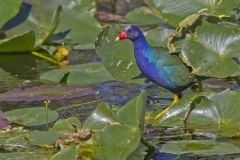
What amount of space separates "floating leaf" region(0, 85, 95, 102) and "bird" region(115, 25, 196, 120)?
0.41 m

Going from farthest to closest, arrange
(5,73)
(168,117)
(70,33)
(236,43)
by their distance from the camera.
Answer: (70,33)
(5,73)
(236,43)
(168,117)

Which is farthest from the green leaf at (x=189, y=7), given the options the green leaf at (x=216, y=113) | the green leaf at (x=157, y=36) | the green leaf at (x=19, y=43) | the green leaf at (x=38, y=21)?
the green leaf at (x=38, y=21)

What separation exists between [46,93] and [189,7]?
885 millimetres

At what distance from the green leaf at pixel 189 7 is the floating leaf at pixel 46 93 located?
1.96 ft

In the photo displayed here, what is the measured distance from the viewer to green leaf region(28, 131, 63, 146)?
2939mm

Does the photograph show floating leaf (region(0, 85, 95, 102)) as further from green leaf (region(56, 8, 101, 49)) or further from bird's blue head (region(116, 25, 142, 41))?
green leaf (region(56, 8, 101, 49))

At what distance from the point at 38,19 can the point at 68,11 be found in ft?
0.66

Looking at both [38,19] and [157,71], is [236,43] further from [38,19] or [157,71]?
[38,19]

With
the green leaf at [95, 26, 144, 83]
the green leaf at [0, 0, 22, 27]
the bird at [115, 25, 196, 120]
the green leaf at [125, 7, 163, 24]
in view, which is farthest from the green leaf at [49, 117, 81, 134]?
the green leaf at [125, 7, 163, 24]

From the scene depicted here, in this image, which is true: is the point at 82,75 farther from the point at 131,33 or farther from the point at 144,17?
the point at 144,17

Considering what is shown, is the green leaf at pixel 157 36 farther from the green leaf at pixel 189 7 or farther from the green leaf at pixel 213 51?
the green leaf at pixel 213 51

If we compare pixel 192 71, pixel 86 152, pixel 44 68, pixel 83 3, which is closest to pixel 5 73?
pixel 44 68

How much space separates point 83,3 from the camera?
17.5ft

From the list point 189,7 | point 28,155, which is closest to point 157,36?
point 189,7
